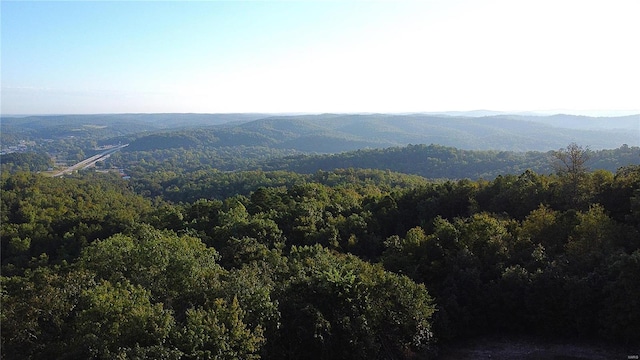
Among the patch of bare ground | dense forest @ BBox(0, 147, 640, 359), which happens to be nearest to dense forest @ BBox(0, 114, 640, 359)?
dense forest @ BBox(0, 147, 640, 359)

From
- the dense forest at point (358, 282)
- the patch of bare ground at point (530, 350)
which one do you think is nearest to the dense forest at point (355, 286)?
the dense forest at point (358, 282)

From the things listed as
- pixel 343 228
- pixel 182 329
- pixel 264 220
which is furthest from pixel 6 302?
pixel 343 228

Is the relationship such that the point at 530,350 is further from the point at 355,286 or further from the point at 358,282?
the point at 355,286

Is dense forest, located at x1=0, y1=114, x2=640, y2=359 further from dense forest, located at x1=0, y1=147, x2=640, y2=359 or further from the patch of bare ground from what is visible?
the patch of bare ground

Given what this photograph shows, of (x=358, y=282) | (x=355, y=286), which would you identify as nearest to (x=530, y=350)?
(x=358, y=282)

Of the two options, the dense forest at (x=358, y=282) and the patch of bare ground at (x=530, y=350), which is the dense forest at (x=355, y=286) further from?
the patch of bare ground at (x=530, y=350)

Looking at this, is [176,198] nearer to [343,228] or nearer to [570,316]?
[343,228]

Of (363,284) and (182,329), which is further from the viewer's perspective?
(363,284)
